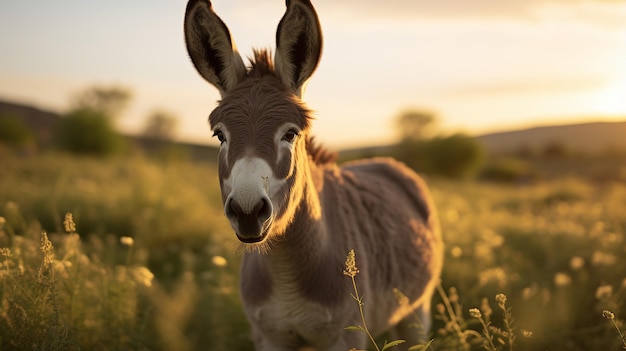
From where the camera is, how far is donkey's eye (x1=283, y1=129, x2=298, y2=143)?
100 inches

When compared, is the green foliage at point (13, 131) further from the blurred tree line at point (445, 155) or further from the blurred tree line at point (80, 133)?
the blurred tree line at point (445, 155)

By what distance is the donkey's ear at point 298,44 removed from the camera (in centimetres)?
262

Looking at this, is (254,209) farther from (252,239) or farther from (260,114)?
(260,114)

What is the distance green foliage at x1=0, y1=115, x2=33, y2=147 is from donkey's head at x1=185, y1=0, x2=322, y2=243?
4714 centimetres

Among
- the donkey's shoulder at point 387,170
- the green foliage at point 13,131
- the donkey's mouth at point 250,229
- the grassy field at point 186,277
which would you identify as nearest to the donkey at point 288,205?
the donkey's mouth at point 250,229

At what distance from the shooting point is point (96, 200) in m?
8.49

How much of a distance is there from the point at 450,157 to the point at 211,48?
44644 mm

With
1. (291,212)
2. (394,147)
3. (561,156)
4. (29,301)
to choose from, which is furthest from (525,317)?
(561,156)

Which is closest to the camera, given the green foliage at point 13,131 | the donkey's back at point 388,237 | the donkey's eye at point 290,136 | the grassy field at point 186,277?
the donkey's eye at point 290,136

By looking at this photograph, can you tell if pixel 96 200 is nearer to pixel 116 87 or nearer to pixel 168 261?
pixel 168 261

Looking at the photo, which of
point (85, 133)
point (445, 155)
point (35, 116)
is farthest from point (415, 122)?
point (35, 116)

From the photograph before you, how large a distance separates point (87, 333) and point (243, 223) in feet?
6.31

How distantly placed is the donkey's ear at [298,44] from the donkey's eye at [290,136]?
357mm

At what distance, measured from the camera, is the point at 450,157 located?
45.5 m
